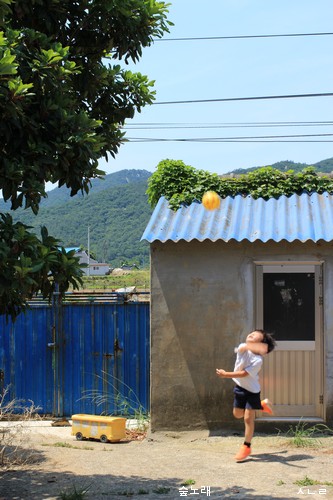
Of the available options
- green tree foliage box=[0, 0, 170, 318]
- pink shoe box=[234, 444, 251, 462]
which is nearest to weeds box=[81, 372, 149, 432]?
pink shoe box=[234, 444, 251, 462]

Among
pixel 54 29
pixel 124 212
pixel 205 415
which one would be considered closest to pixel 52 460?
pixel 205 415

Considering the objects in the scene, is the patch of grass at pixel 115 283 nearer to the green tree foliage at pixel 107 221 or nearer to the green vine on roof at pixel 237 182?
the green tree foliage at pixel 107 221

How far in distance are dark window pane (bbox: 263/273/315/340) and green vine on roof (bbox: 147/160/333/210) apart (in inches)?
50.4

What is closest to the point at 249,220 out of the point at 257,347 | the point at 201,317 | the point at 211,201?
the point at 211,201

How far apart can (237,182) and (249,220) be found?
837 millimetres

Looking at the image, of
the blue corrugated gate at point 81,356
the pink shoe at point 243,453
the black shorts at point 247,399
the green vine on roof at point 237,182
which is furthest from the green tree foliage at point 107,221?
the pink shoe at point 243,453

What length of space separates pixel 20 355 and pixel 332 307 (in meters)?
5.01

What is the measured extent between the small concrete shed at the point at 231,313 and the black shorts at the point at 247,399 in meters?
1.15

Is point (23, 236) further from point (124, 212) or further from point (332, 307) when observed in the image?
point (124, 212)

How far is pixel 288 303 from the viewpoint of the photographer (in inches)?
421

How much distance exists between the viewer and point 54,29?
7.62 meters

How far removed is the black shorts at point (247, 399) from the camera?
363 inches

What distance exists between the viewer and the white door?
10.5 meters

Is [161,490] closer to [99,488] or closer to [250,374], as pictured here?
[99,488]
